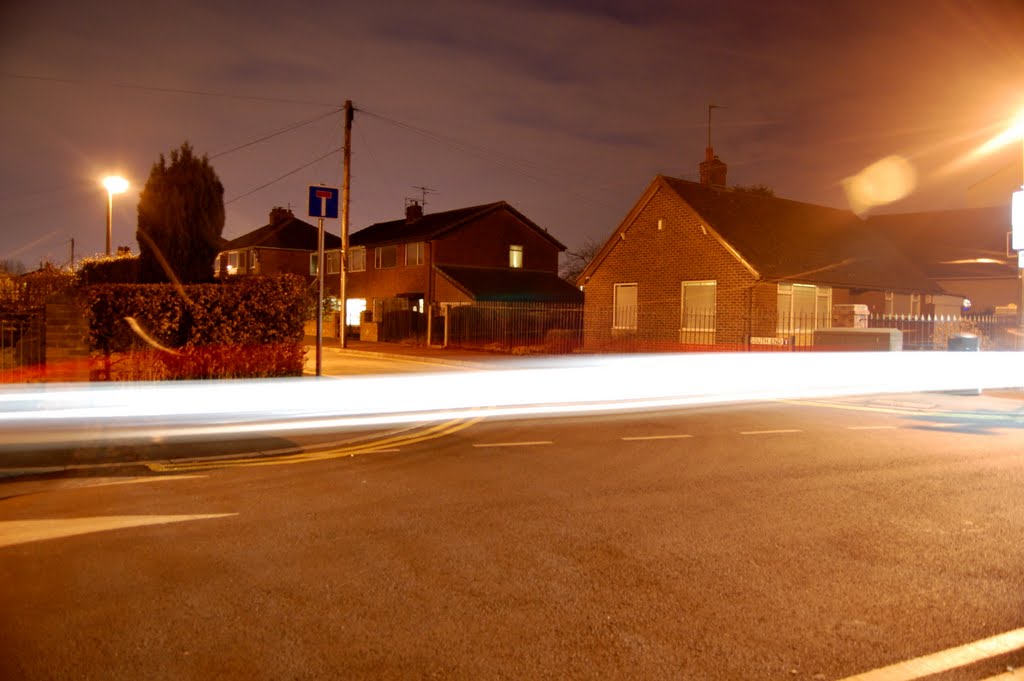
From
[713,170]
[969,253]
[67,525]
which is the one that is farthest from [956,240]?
[67,525]

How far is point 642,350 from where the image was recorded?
101 ft

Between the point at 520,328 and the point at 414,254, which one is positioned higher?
the point at 414,254

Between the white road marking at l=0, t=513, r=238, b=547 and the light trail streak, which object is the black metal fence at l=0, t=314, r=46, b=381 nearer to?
the light trail streak

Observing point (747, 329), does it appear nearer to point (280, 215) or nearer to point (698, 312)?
point (698, 312)

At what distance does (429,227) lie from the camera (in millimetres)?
46406

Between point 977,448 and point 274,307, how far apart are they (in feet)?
40.2

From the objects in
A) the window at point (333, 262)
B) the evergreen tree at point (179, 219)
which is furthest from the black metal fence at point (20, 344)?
the window at point (333, 262)

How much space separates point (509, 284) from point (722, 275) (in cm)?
1618

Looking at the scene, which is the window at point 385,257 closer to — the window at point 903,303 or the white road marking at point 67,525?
the window at point 903,303

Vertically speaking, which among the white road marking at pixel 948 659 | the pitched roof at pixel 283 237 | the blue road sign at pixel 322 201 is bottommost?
the white road marking at pixel 948 659

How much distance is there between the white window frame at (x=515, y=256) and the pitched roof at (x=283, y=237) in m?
14.1

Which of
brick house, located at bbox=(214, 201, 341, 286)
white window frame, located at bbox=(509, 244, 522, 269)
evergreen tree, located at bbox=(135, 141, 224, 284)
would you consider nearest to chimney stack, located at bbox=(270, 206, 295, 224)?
brick house, located at bbox=(214, 201, 341, 286)

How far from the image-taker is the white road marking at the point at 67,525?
6426mm

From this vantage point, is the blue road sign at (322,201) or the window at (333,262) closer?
the blue road sign at (322,201)
